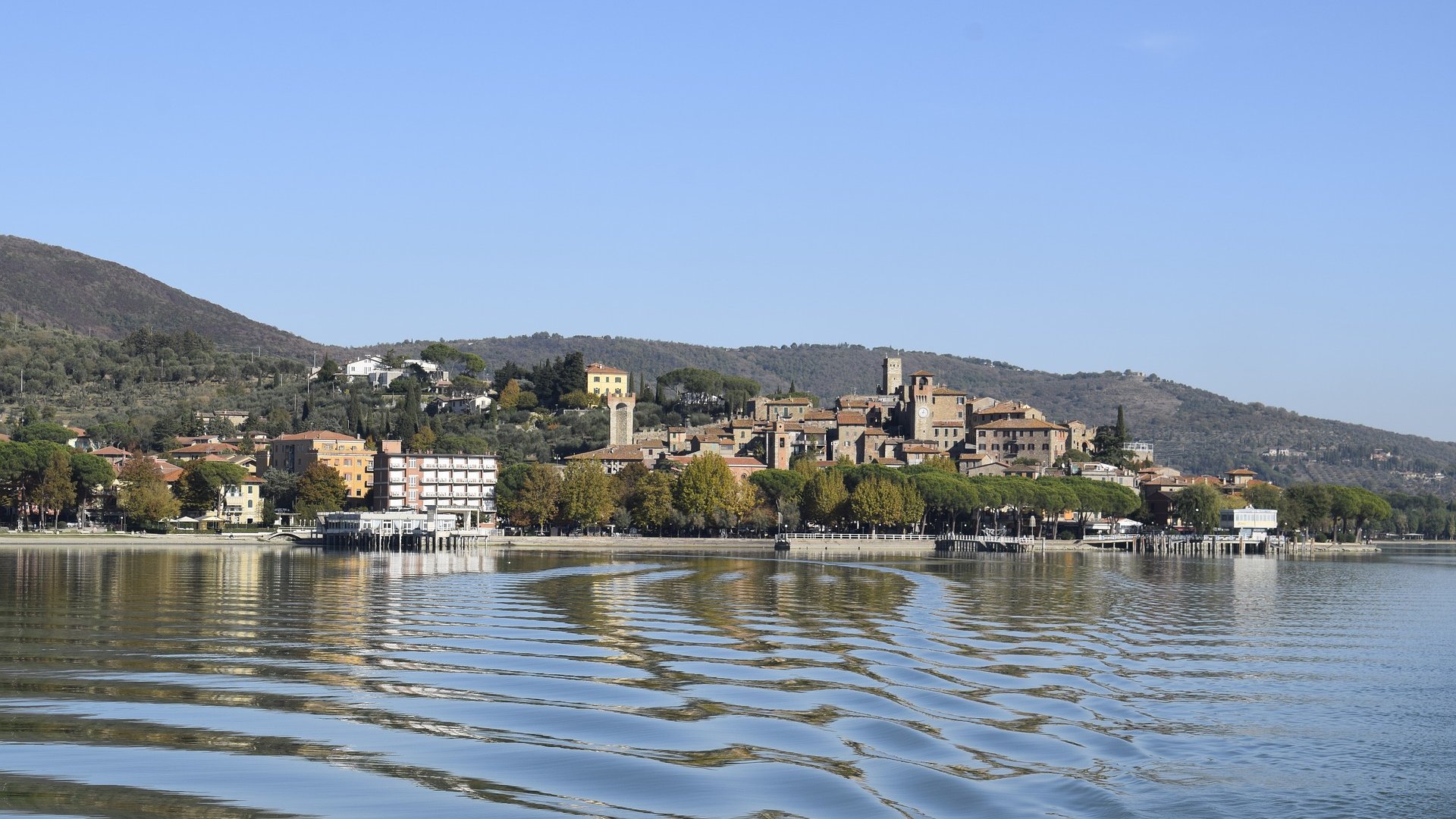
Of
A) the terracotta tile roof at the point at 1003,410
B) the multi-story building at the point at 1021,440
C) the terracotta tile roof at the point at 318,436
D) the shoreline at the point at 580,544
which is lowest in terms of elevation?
the shoreline at the point at 580,544

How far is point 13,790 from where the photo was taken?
51.7ft

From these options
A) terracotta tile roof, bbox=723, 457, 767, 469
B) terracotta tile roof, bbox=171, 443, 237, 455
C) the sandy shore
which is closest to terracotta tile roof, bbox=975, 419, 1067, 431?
terracotta tile roof, bbox=723, 457, 767, 469

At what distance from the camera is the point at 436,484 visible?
10900 cm

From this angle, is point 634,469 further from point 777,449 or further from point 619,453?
point 777,449

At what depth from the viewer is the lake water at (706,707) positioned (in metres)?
16.6

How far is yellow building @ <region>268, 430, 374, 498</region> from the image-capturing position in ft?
375

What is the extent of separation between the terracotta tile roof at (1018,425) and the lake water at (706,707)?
8971cm

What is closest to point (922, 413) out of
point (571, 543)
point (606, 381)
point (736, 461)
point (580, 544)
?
point (736, 461)

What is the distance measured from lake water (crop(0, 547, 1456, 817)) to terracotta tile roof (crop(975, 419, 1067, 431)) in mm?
89710

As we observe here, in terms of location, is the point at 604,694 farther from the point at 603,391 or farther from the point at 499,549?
the point at 603,391

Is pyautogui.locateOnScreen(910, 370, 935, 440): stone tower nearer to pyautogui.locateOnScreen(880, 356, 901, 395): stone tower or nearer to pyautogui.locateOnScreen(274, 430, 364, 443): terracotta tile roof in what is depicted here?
pyautogui.locateOnScreen(880, 356, 901, 395): stone tower

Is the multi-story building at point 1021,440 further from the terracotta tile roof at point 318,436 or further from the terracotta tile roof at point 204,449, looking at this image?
the terracotta tile roof at point 204,449

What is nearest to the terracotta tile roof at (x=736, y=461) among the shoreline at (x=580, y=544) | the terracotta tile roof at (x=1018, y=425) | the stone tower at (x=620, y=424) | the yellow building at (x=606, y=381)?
the stone tower at (x=620, y=424)

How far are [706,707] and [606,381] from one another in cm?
14094
